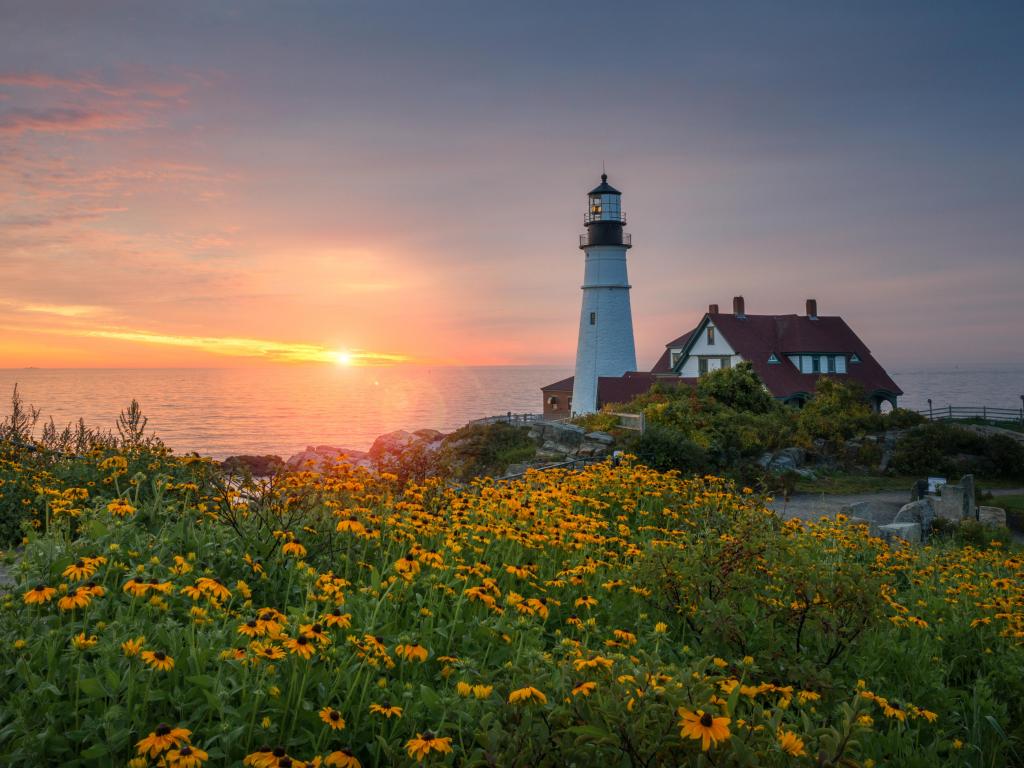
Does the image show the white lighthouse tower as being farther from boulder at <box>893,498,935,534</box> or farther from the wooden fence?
boulder at <box>893,498,935,534</box>

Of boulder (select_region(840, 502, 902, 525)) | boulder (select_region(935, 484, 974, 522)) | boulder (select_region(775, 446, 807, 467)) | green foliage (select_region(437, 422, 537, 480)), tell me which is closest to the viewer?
boulder (select_region(840, 502, 902, 525))

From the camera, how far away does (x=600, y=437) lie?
26000 mm

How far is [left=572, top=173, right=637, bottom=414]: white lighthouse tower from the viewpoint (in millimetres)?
42156

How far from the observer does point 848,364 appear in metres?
45.5

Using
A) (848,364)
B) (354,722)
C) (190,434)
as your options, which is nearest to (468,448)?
(354,722)

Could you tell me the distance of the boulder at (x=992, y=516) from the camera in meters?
18.3

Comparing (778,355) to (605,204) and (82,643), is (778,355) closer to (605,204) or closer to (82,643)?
(605,204)

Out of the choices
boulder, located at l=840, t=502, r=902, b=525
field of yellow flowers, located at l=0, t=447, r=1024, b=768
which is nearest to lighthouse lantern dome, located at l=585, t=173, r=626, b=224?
boulder, located at l=840, t=502, r=902, b=525

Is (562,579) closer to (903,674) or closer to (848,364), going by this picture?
(903,674)

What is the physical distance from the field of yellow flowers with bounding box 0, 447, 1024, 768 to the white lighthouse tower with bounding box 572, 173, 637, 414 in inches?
1292

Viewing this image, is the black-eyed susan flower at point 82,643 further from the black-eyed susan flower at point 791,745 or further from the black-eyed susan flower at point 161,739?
the black-eyed susan flower at point 791,745

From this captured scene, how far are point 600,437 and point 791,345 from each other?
23.2m

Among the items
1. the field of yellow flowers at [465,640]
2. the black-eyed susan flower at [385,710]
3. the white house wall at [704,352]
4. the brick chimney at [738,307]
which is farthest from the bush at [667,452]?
the brick chimney at [738,307]

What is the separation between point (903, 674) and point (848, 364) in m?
42.9
